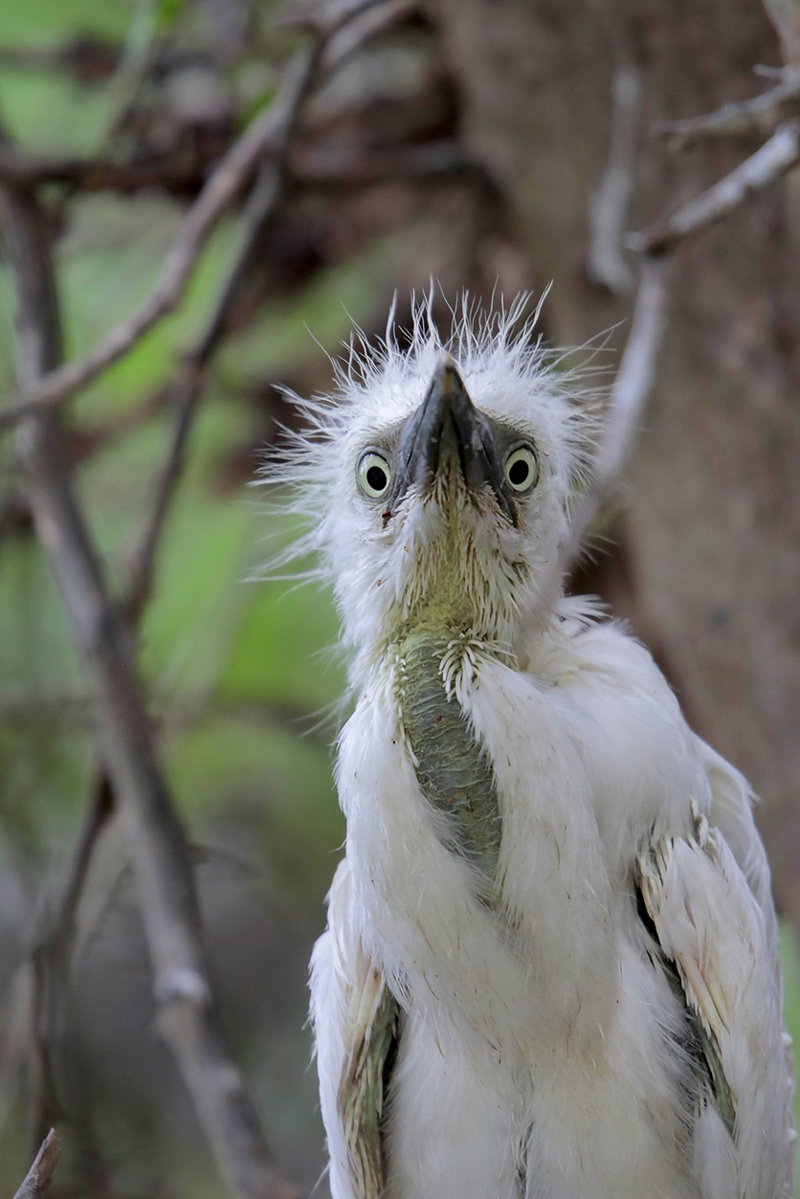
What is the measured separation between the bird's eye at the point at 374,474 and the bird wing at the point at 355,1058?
45cm

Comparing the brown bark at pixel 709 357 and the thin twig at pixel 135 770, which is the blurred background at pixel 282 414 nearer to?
the brown bark at pixel 709 357

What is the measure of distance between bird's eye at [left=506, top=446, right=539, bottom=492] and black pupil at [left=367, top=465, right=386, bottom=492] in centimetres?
15

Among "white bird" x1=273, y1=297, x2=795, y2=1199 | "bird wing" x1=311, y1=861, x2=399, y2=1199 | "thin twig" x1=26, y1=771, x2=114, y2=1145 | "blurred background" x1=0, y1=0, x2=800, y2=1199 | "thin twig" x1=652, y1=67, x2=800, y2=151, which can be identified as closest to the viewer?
"thin twig" x1=652, y1=67, x2=800, y2=151

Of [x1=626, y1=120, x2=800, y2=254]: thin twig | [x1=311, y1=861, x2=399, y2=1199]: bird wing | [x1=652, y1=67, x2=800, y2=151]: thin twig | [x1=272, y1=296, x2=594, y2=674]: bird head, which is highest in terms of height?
[x1=652, y1=67, x2=800, y2=151]: thin twig

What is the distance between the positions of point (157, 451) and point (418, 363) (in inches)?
75.2

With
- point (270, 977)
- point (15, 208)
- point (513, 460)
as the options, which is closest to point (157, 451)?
point (15, 208)

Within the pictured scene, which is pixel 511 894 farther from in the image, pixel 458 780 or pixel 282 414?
pixel 282 414

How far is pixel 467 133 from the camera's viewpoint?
261 cm

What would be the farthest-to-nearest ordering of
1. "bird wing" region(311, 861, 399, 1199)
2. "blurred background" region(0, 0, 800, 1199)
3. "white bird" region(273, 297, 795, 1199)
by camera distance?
"blurred background" region(0, 0, 800, 1199) < "bird wing" region(311, 861, 399, 1199) < "white bird" region(273, 297, 795, 1199)

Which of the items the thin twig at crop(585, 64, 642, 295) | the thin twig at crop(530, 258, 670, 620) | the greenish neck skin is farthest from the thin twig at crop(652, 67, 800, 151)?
the thin twig at crop(585, 64, 642, 295)

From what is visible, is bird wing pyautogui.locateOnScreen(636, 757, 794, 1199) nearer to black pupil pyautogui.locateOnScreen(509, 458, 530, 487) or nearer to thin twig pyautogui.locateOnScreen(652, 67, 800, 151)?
black pupil pyautogui.locateOnScreen(509, 458, 530, 487)

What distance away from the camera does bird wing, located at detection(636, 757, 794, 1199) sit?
4.16 ft

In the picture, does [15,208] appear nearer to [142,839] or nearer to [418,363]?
[418,363]

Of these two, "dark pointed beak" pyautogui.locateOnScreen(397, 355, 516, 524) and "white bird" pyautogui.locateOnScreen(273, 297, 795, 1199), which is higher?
"dark pointed beak" pyautogui.locateOnScreen(397, 355, 516, 524)
